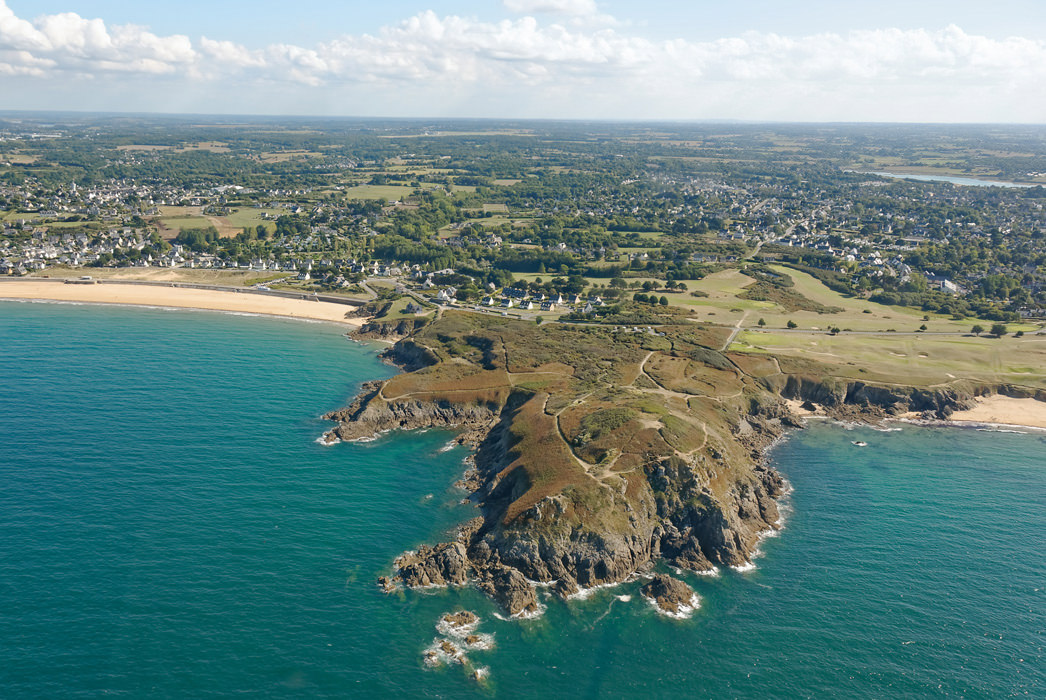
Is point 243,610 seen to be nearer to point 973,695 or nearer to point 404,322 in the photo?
point 973,695

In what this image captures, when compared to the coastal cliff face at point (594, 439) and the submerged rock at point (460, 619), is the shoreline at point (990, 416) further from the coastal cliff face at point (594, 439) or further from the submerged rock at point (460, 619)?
the submerged rock at point (460, 619)

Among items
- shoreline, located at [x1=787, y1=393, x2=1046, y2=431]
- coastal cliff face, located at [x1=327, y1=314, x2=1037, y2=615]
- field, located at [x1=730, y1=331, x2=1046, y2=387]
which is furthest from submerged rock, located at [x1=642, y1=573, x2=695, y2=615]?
field, located at [x1=730, y1=331, x2=1046, y2=387]

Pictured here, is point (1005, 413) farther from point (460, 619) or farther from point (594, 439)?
point (460, 619)

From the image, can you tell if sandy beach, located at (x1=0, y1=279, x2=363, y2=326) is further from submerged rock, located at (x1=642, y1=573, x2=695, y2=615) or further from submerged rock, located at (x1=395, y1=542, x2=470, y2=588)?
submerged rock, located at (x1=642, y1=573, x2=695, y2=615)

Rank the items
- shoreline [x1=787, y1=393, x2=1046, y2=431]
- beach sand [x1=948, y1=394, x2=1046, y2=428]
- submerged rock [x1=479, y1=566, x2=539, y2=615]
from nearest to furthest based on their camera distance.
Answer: submerged rock [x1=479, y1=566, x2=539, y2=615]
shoreline [x1=787, y1=393, x2=1046, y2=431]
beach sand [x1=948, y1=394, x2=1046, y2=428]

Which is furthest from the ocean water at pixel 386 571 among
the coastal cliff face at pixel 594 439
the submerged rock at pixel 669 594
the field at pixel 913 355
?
the field at pixel 913 355

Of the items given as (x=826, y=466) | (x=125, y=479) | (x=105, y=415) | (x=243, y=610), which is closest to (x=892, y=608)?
(x=826, y=466)
